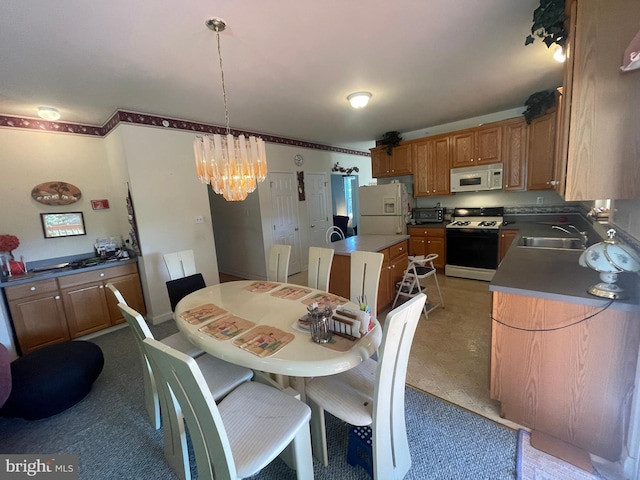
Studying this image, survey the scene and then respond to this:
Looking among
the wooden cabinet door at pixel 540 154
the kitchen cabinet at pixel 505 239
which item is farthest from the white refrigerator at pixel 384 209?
the wooden cabinet door at pixel 540 154

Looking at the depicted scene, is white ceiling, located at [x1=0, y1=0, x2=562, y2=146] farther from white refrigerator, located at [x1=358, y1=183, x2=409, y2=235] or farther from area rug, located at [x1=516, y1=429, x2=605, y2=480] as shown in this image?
area rug, located at [x1=516, y1=429, x2=605, y2=480]

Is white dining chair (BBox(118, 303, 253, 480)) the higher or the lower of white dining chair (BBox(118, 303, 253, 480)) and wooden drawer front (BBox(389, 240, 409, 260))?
the lower

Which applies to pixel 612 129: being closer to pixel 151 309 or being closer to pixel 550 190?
pixel 550 190

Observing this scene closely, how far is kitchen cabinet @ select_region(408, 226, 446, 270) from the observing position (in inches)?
168

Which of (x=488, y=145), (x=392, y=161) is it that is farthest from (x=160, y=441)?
(x=488, y=145)

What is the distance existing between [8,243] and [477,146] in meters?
5.88

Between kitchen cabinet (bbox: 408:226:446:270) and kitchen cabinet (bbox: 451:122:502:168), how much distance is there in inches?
42.8

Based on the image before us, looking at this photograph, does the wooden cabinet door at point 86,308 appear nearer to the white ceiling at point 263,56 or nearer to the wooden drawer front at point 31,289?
the wooden drawer front at point 31,289

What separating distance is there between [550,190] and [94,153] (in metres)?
6.15

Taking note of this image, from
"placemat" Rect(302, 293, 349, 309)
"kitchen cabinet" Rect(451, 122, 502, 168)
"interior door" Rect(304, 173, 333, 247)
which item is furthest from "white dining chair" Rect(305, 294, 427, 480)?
"interior door" Rect(304, 173, 333, 247)

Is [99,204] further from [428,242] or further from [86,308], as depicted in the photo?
[428,242]

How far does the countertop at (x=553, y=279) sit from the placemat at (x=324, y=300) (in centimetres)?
92

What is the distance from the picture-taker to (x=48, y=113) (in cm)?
278

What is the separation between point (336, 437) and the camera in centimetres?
159
